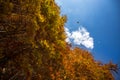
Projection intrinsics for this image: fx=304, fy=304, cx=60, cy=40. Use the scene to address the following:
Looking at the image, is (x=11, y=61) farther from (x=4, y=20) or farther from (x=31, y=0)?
(x=31, y=0)

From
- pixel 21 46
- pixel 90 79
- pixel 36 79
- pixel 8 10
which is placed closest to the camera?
→ pixel 8 10

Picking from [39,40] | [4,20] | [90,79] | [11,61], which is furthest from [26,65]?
[90,79]

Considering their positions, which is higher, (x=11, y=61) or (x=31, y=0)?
(x=31, y=0)

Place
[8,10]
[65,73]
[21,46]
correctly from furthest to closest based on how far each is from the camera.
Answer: [65,73]
[21,46]
[8,10]

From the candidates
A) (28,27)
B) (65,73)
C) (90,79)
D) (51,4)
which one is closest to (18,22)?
(28,27)

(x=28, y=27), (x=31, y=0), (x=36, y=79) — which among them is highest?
(x=31, y=0)

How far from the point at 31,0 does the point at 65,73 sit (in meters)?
9.37

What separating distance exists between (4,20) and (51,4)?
13.8ft

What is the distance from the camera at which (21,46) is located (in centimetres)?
2394

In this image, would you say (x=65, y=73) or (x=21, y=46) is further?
(x=65, y=73)

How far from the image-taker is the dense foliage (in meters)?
22.0

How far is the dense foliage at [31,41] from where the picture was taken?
22.0 m

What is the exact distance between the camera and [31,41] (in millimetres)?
22703

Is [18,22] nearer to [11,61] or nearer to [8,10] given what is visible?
[8,10]
